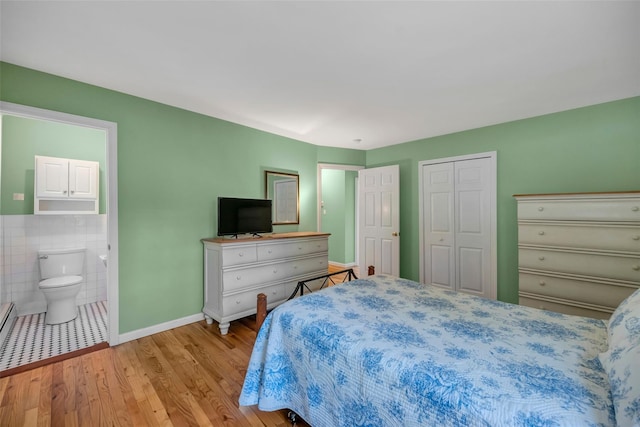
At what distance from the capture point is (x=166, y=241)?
2844 mm

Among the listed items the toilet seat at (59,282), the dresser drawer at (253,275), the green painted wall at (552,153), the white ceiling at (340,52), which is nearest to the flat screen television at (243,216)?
the dresser drawer at (253,275)

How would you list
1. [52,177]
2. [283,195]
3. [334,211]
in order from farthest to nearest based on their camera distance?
[334,211]
[283,195]
[52,177]

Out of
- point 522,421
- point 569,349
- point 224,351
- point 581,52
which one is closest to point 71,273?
point 224,351

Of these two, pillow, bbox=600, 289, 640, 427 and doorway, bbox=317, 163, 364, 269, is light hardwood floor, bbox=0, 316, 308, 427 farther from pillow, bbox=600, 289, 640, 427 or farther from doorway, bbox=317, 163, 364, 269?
doorway, bbox=317, 163, 364, 269

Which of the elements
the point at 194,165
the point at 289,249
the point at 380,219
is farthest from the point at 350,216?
the point at 194,165

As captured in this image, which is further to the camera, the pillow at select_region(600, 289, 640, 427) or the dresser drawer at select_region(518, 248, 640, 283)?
the dresser drawer at select_region(518, 248, 640, 283)

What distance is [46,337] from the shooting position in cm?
265

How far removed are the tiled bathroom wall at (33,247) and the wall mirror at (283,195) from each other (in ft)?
7.84

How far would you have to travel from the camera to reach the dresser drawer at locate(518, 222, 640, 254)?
2287 mm

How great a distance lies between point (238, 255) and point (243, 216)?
22.2 inches

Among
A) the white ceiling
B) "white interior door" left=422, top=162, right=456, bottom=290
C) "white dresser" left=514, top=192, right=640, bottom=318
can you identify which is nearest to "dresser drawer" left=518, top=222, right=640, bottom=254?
"white dresser" left=514, top=192, right=640, bottom=318

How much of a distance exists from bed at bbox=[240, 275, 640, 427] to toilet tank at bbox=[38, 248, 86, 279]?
3153 millimetres

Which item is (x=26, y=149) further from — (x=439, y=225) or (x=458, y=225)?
(x=458, y=225)

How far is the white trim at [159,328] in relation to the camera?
8.50ft
